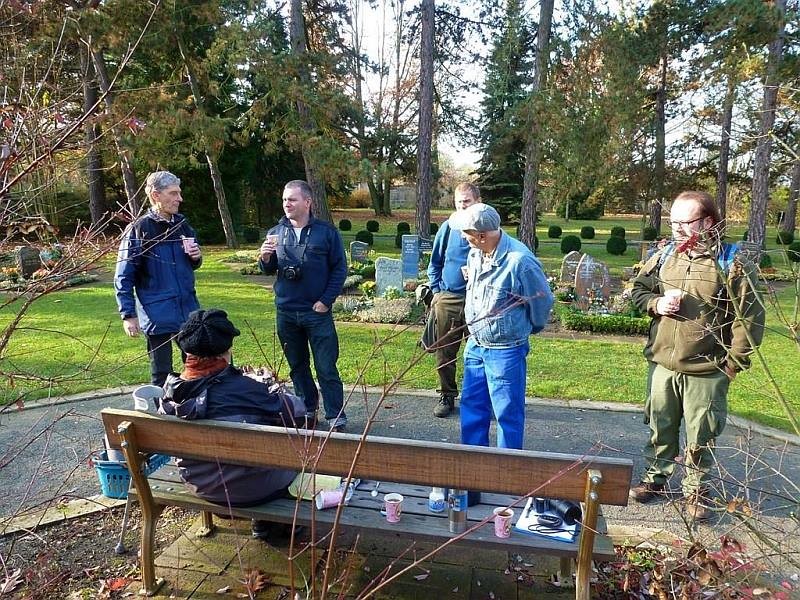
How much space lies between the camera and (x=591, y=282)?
970cm

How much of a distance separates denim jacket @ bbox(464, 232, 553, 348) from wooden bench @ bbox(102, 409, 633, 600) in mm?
860

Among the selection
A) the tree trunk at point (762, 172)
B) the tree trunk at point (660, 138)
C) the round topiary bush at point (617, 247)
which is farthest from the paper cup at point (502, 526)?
the tree trunk at point (660, 138)

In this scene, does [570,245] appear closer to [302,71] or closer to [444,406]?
[302,71]

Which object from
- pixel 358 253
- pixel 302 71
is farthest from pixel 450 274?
pixel 302 71

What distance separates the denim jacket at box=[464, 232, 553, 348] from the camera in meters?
2.96

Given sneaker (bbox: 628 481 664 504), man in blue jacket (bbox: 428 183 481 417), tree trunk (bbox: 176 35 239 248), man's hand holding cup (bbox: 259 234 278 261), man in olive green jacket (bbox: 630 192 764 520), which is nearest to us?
man in olive green jacket (bbox: 630 192 764 520)

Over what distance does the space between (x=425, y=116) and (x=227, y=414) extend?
1426 cm

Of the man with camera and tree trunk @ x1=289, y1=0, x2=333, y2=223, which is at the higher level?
tree trunk @ x1=289, y1=0, x2=333, y2=223

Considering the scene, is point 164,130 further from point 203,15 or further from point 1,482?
point 1,482

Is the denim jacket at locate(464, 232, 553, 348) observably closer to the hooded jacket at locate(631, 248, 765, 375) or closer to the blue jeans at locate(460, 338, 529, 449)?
the blue jeans at locate(460, 338, 529, 449)

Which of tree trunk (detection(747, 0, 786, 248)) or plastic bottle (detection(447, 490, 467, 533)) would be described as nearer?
plastic bottle (detection(447, 490, 467, 533))

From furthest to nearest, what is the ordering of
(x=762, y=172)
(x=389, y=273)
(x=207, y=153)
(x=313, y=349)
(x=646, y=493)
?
(x=207, y=153), (x=762, y=172), (x=389, y=273), (x=313, y=349), (x=646, y=493)

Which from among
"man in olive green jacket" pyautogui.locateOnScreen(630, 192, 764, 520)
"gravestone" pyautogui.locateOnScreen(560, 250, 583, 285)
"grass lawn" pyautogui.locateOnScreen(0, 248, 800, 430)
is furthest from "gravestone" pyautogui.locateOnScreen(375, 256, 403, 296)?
"man in olive green jacket" pyautogui.locateOnScreen(630, 192, 764, 520)

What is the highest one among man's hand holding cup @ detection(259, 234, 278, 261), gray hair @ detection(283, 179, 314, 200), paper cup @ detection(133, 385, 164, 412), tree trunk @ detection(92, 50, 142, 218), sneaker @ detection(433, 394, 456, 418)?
tree trunk @ detection(92, 50, 142, 218)
